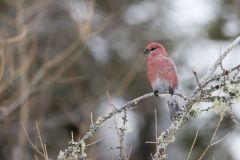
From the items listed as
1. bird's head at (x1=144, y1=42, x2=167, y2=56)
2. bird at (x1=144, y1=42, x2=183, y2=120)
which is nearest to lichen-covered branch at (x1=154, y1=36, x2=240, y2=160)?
bird at (x1=144, y1=42, x2=183, y2=120)

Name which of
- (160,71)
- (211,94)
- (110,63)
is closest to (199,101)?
(211,94)

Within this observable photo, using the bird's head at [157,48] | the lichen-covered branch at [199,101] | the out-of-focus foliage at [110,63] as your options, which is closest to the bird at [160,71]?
the bird's head at [157,48]

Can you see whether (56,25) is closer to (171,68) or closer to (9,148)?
(9,148)

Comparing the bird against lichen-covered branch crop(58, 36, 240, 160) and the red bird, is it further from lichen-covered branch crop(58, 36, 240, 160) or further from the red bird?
lichen-covered branch crop(58, 36, 240, 160)

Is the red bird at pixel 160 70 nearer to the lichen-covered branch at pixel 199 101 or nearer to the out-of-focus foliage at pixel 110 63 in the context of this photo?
the lichen-covered branch at pixel 199 101

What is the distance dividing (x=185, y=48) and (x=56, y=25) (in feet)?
8.34

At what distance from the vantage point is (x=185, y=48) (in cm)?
1201

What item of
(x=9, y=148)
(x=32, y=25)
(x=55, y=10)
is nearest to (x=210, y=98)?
(x=32, y=25)

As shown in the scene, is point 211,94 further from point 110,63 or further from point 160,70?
point 110,63

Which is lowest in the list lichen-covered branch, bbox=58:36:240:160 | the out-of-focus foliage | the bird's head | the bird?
lichen-covered branch, bbox=58:36:240:160

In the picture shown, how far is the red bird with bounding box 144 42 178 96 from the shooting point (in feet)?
19.3

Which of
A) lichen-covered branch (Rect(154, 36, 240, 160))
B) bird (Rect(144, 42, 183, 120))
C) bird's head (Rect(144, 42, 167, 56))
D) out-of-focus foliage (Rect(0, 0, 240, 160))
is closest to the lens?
lichen-covered branch (Rect(154, 36, 240, 160))

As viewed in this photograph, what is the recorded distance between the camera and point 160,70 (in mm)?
6016

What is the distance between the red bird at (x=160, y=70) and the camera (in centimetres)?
588
